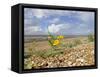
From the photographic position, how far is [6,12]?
2.54 metres

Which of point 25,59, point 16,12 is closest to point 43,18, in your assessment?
point 16,12

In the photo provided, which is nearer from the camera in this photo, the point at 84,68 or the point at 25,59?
the point at 25,59

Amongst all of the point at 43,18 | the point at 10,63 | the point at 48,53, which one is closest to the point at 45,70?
the point at 48,53

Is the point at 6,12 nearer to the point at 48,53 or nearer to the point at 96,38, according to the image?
the point at 48,53

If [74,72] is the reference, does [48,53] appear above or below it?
above

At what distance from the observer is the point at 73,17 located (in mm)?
2701

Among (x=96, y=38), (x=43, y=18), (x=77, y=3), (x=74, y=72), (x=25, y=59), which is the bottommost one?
(x=74, y=72)

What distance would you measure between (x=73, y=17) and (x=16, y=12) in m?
0.62

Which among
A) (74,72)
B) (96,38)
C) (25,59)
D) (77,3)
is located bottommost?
(74,72)

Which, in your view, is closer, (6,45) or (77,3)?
(6,45)

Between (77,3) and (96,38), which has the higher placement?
(77,3)

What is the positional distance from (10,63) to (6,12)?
0.51m

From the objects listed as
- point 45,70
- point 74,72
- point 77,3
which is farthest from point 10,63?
point 77,3

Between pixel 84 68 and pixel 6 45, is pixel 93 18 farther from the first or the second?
pixel 6 45
